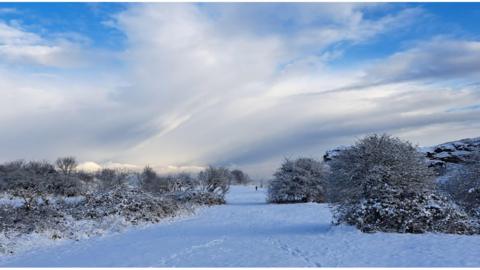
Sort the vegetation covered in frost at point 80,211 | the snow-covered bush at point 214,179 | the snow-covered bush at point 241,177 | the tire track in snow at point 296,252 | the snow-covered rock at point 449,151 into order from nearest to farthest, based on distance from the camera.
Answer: the tire track in snow at point 296,252 → the vegetation covered in frost at point 80,211 → the snow-covered rock at point 449,151 → the snow-covered bush at point 214,179 → the snow-covered bush at point 241,177

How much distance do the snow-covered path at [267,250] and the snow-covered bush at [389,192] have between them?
0.94 metres

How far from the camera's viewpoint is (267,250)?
43.5ft

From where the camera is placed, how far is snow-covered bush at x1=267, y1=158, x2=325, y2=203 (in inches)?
1581

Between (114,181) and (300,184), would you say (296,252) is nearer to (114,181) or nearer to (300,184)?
(300,184)

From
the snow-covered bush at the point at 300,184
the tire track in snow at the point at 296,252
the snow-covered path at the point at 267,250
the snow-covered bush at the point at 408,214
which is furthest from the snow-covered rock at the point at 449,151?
the tire track in snow at the point at 296,252

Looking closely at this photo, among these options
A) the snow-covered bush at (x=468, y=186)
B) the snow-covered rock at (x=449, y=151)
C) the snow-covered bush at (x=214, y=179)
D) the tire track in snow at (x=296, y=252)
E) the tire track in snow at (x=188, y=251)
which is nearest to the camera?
the tire track in snow at (x=296, y=252)

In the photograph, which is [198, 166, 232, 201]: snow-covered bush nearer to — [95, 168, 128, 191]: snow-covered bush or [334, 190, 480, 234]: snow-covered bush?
[95, 168, 128, 191]: snow-covered bush

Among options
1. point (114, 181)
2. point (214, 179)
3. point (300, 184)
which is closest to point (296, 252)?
point (300, 184)

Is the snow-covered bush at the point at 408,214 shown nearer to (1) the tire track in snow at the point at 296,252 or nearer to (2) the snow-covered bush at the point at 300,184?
(1) the tire track in snow at the point at 296,252

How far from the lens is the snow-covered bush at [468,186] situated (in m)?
20.7

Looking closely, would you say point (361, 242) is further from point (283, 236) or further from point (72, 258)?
point (72, 258)

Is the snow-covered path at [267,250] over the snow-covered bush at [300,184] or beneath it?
beneath

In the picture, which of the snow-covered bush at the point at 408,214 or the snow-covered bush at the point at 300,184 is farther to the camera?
the snow-covered bush at the point at 300,184

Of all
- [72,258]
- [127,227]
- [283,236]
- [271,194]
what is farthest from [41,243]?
[271,194]
